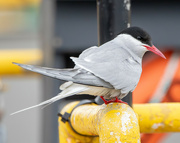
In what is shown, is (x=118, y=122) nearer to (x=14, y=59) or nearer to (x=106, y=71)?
(x=106, y=71)

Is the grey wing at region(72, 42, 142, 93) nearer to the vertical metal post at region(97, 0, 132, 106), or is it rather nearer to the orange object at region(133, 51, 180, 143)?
the vertical metal post at region(97, 0, 132, 106)

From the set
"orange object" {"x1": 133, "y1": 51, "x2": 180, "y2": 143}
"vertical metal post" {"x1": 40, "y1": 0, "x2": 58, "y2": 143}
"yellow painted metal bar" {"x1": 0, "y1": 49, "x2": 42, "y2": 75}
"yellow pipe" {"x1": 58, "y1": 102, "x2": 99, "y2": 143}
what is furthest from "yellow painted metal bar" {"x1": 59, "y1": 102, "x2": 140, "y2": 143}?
"yellow painted metal bar" {"x1": 0, "y1": 49, "x2": 42, "y2": 75}

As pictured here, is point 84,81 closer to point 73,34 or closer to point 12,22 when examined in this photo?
point 73,34

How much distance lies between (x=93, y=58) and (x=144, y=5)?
263 cm

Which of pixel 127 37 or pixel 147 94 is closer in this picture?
pixel 127 37

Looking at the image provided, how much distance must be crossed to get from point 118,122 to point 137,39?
34 cm

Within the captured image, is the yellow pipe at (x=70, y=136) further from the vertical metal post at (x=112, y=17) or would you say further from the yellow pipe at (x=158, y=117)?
the vertical metal post at (x=112, y=17)

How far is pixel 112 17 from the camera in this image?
4.32ft

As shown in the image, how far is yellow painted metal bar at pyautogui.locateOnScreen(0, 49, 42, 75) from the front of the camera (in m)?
4.22

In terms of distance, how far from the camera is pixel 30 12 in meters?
5.22

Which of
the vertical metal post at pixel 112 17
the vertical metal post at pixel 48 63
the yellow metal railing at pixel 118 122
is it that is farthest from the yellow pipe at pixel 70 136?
the vertical metal post at pixel 48 63

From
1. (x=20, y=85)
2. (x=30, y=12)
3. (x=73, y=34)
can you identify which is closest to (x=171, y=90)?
(x=73, y=34)

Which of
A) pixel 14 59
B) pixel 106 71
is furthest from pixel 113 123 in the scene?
pixel 14 59

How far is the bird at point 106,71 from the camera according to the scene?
1081 mm
